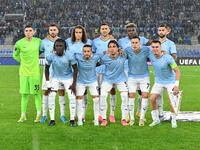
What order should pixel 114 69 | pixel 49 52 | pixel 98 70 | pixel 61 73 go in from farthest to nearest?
pixel 98 70 → pixel 49 52 → pixel 114 69 → pixel 61 73

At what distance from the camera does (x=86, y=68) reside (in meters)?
8.45

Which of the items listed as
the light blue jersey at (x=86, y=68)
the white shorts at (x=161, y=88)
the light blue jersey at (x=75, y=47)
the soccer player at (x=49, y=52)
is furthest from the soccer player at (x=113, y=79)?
the soccer player at (x=49, y=52)

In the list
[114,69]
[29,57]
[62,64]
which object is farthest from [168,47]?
[29,57]

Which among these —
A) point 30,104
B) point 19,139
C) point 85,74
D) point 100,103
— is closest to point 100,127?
point 100,103

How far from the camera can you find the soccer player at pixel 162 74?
26.6ft

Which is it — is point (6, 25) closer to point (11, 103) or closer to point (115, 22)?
point (115, 22)

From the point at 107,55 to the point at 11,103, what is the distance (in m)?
4.84

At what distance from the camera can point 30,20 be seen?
40188 mm

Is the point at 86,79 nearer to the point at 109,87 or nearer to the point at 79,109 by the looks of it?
the point at 109,87

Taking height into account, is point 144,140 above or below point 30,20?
below

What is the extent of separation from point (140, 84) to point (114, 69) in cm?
65

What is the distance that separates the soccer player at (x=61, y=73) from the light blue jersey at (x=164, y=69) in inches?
66.6

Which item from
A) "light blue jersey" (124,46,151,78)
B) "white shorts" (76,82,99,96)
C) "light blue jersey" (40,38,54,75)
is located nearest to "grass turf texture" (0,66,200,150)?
"white shorts" (76,82,99,96)

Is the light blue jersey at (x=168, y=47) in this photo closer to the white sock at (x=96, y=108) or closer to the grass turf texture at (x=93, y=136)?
the grass turf texture at (x=93, y=136)
